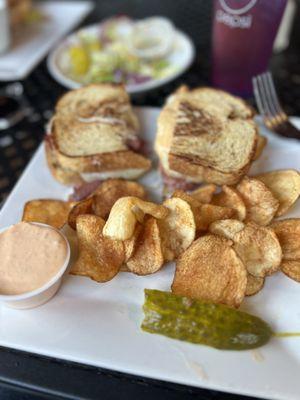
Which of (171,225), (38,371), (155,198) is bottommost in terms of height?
(38,371)

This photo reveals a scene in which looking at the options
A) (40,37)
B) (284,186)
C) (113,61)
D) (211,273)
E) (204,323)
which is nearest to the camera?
(204,323)

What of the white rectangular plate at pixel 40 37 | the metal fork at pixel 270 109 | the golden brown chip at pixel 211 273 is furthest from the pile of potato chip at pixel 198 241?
the white rectangular plate at pixel 40 37

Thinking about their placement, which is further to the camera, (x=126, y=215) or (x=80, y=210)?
(x=80, y=210)

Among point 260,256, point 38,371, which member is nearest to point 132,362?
point 38,371

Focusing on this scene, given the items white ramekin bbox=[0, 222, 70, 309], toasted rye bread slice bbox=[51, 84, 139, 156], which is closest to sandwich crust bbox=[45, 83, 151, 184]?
toasted rye bread slice bbox=[51, 84, 139, 156]

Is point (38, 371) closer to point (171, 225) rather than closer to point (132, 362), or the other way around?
point (132, 362)

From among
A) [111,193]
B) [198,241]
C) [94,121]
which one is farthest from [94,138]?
[198,241]

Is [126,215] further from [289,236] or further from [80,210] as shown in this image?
[289,236]
